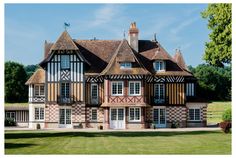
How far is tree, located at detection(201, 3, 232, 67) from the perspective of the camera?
1356 inches

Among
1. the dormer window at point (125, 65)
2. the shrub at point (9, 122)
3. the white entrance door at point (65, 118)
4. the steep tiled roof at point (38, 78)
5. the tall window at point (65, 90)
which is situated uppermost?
the dormer window at point (125, 65)

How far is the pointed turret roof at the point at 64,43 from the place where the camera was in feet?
→ 128

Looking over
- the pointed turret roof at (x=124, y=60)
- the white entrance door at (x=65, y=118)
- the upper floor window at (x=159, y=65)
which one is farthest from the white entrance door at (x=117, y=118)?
the upper floor window at (x=159, y=65)

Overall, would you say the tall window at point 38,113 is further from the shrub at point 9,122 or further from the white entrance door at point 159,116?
the white entrance door at point 159,116

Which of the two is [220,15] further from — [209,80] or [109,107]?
[209,80]

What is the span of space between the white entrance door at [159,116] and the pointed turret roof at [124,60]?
396 cm

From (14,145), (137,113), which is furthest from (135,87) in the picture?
(14,145)

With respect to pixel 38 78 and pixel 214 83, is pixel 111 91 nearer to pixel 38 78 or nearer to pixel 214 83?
pixel 38 78

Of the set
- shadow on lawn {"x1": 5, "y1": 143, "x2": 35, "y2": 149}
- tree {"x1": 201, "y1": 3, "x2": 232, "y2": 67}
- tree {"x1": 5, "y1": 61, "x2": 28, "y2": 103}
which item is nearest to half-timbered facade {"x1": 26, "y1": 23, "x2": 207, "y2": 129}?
tree {"x1": 201, "y1": 3, "x2": 232, "y2": 67}

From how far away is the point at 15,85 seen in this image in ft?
231

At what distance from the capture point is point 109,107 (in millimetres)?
38188

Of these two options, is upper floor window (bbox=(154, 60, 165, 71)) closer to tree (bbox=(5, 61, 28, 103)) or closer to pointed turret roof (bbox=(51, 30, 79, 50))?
pointed turret roof (bbox=(51, 30, 79, 50))

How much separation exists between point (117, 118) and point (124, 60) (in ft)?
15.7

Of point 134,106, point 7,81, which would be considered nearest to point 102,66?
point 134,106
